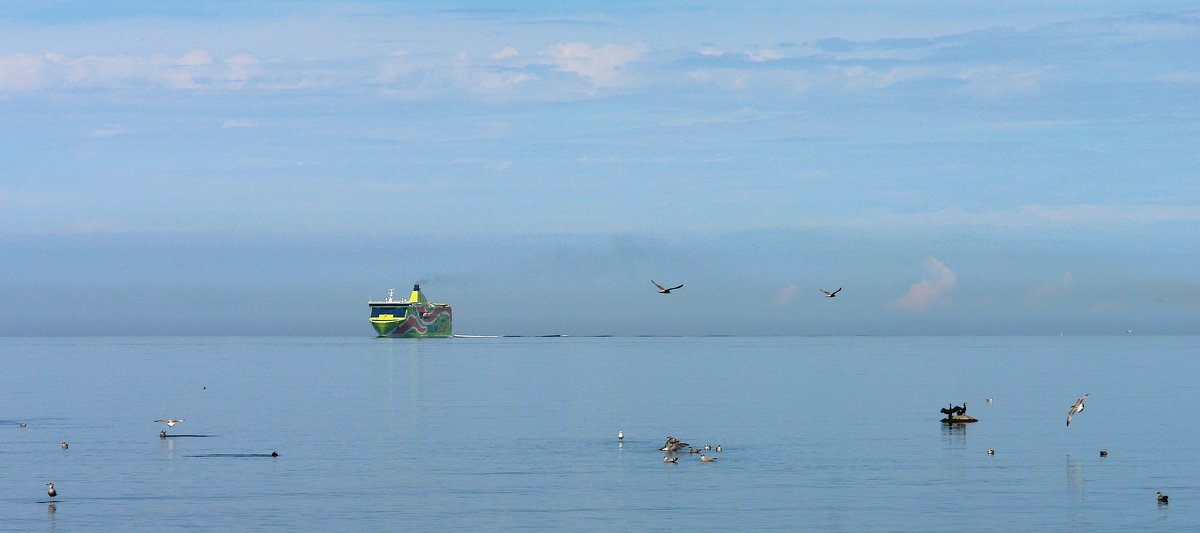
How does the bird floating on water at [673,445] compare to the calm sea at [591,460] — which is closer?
the calm sea at [591,460]

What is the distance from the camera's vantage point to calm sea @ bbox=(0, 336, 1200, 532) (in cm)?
4834

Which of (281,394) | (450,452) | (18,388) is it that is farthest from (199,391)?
(450,452)

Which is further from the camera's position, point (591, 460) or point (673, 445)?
point (673, 445)

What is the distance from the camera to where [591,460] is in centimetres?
6444

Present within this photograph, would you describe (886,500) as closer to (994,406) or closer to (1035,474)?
(1035,474)

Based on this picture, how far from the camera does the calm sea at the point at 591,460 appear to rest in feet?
159

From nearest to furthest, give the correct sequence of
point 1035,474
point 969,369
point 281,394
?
point 1035,474
point 281,394
point 969,369

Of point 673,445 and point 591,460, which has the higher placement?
point 673,445

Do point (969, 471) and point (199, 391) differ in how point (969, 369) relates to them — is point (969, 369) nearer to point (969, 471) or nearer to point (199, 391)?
point (199, 391)

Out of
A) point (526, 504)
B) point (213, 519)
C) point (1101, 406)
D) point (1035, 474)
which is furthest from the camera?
point (1101, 406)

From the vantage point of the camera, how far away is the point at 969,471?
198ft

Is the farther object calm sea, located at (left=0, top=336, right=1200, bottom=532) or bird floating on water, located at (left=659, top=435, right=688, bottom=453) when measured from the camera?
bird floating on water, located at (left=659, top=435, right=688, bottom=453)

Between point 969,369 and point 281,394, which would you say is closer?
point 281,394

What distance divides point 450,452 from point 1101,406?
5618 cm
